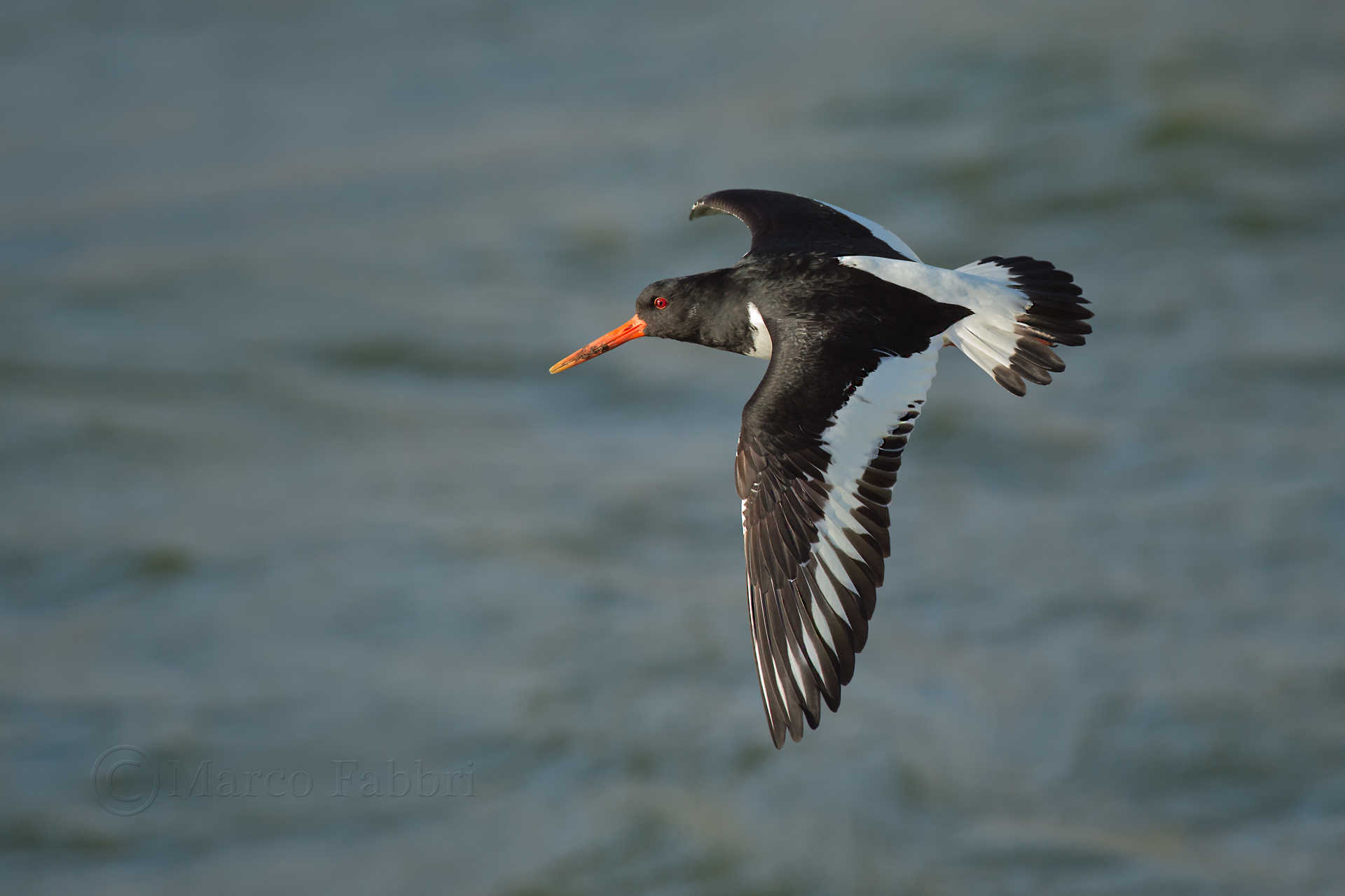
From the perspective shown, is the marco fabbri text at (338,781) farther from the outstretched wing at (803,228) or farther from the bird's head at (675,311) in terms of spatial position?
the outstretched wing at (803,228)

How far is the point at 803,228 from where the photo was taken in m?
7.91

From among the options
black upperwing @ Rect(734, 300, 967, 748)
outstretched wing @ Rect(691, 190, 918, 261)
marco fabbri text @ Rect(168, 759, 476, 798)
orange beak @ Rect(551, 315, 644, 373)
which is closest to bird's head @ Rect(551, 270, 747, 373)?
orange beak @ Rect(551, 315, 644, 373)

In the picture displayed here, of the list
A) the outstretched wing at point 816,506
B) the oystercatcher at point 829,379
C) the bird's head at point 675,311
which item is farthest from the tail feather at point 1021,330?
the bird's head at point 675,311

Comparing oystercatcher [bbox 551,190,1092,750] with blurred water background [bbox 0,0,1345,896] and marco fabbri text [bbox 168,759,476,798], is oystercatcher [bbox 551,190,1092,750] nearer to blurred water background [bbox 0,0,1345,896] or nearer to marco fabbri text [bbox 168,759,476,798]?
blurred water background [bbox 0,0,1345,896]

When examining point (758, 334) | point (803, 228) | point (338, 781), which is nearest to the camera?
point (758, 334)

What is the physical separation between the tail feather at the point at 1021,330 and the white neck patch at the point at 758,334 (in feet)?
2.84

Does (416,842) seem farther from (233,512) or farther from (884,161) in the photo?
(884,161)

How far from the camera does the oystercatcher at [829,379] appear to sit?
6121 millimetres

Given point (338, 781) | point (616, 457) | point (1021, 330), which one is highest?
point (1021, 330)

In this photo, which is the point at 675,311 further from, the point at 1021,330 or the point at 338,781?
the point at 338,781

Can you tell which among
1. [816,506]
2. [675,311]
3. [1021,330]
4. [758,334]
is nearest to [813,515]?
[816,506]

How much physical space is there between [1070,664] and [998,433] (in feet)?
10.8

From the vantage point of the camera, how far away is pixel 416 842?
525 inches

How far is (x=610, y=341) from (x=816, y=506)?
209cm
